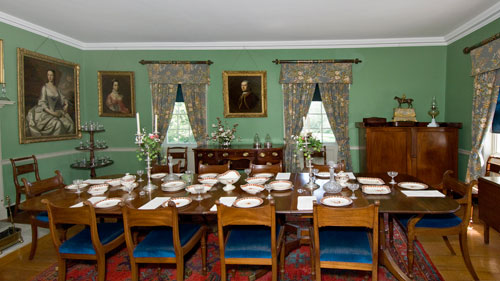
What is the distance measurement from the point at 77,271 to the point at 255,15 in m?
3.95

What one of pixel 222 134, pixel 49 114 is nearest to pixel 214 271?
pixel 222 134

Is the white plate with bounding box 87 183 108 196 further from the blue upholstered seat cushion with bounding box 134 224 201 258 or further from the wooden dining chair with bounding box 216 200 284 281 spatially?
the wooden dining chair with bounding box 216 200 284 281

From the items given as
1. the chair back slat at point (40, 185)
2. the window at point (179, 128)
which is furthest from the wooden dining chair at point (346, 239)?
the window at point (179, 128)

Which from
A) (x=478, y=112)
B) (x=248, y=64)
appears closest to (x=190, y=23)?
(x=248, y=64)

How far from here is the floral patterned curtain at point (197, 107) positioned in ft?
20.0

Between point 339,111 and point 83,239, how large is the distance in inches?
193

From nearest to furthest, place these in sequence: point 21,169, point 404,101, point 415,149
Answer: point 21,169 → point 415,149 → point 404,101

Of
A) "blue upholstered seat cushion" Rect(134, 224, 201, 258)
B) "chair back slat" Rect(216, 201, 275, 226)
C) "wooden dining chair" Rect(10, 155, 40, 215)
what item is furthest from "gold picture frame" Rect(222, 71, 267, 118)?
"chair back slat" Rect(216, 201, 275, 226)

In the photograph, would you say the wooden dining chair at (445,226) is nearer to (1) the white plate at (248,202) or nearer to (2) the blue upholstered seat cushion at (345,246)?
(2) the blue upholstered seat cushion at (345,246)

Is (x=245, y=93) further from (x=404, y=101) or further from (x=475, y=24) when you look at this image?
(x=475, y=24)

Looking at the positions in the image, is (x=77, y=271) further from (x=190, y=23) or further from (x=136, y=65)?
(x=136, y=65)

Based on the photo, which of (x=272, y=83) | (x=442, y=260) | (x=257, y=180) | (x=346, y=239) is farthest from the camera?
(x=272, y=83)

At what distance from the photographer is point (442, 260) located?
3.04 metres

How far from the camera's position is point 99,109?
6188 millimetres
